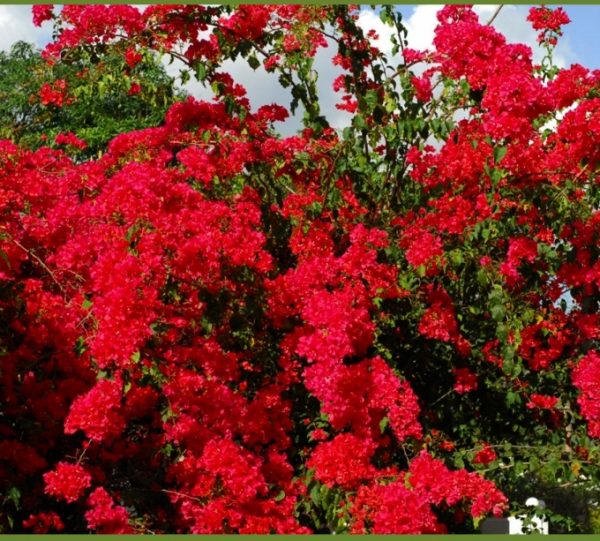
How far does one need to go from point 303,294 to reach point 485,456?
1380 millimetres

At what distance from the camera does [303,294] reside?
16.7ft

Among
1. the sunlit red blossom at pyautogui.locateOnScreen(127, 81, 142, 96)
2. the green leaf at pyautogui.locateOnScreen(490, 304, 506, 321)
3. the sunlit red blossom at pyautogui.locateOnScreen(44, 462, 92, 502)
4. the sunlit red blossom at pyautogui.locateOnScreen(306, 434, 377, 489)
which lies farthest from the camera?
the sunlit red blossom at pyautogui.locateOnScreen(127, 81, 142, 96)

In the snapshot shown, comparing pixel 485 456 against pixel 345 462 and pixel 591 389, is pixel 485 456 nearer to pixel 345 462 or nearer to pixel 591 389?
pixel 591 389

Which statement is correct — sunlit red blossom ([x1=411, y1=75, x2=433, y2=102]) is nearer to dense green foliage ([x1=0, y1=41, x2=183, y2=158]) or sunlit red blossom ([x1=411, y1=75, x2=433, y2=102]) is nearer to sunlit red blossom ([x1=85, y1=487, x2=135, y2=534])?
sunlit red blossom ([x1=85, y1=487, x2=135, y2=534])

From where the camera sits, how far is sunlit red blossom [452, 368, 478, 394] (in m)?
5.81

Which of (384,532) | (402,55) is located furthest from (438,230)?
(384,532)

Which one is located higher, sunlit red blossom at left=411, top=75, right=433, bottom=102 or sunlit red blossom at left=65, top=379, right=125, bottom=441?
sunlit red blossom at left=411, top=75, right=433, bottom=102

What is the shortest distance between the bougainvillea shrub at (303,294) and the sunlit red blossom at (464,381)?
0.13m

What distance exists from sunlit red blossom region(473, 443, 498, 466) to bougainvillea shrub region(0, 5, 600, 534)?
0.01m

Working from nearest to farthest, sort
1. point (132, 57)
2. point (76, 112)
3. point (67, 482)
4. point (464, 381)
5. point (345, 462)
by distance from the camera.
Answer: point (67, 482)
point (345, 462)
point (132, 57)
point (464, 381)
point (76, 112)

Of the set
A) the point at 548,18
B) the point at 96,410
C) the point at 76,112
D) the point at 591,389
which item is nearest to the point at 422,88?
the point at 548,18

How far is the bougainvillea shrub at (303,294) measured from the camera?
4.64 metres

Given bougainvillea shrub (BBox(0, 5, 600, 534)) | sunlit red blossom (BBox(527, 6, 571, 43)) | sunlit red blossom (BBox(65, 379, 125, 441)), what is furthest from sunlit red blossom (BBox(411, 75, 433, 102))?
sunlit red blossom (BBox(65, 379, 125, 441))

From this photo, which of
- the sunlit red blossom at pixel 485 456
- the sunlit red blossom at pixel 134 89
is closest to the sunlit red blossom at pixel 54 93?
the sunlit red blossom at pixel 134 89
